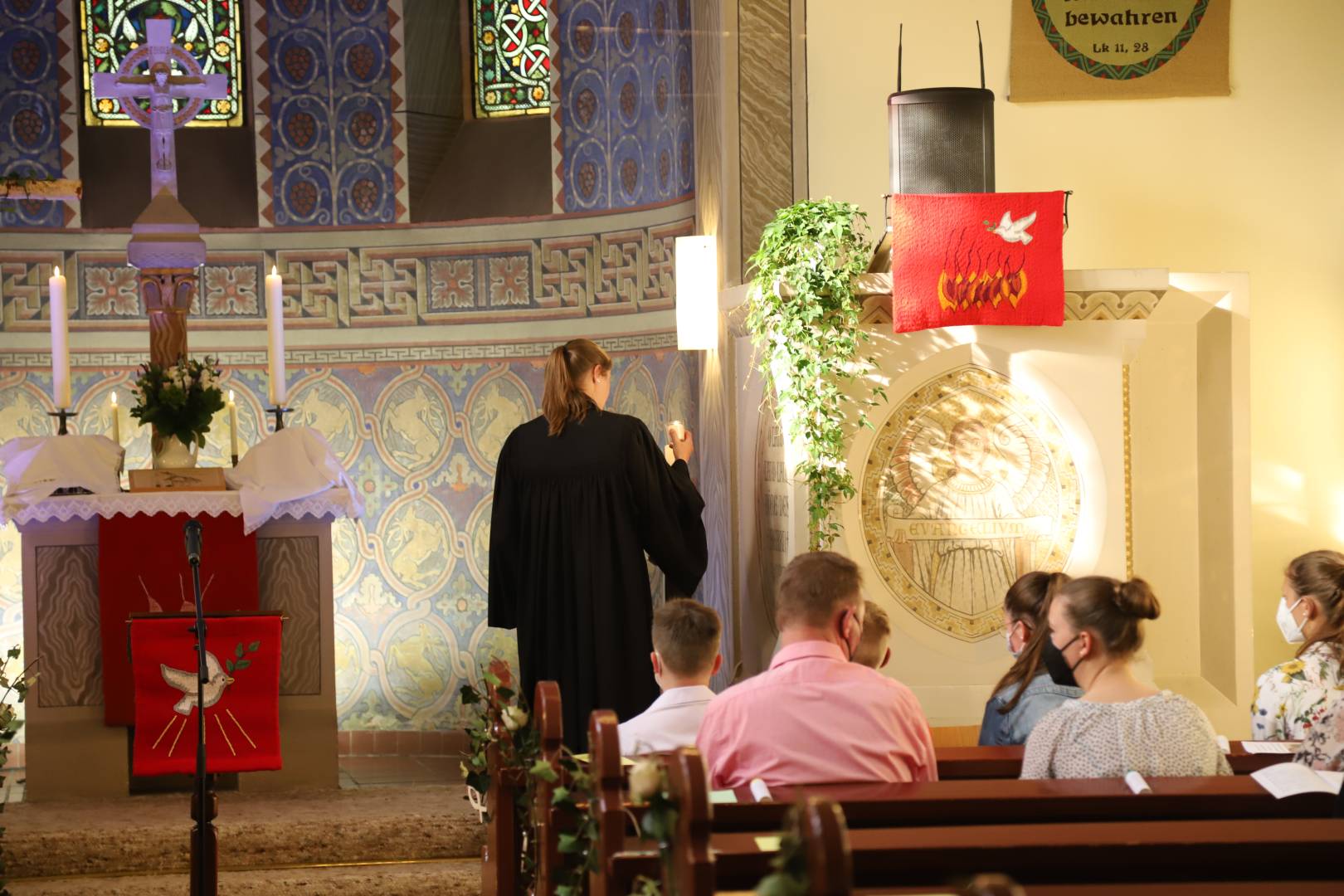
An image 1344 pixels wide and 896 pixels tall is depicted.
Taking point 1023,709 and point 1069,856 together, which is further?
point 1023,709

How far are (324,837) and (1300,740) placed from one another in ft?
10.7

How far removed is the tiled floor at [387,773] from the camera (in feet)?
20.6

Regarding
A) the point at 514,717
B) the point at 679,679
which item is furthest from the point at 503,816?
the point at 679,679

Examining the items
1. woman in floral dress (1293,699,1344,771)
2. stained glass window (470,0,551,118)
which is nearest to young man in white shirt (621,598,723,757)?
woman in floral dress (1293,699,1344,771)

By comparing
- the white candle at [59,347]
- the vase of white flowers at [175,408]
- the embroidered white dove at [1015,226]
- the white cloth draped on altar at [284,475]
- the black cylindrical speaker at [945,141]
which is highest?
the black cylindrical speaker at [945,141]

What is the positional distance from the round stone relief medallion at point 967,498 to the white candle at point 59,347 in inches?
123

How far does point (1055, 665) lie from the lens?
151 inches

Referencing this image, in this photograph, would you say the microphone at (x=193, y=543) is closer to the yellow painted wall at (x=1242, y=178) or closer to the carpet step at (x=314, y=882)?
the carpet step at (x=314, y=882)

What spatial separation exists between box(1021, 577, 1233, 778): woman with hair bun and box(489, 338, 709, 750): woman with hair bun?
88.0 inches

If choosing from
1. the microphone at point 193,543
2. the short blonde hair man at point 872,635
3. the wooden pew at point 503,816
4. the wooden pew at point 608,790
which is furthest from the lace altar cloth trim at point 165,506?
the wooden pew at point 608,790

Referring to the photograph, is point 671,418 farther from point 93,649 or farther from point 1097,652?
point 1097,652

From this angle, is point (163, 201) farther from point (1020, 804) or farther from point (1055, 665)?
point (1020, 804)

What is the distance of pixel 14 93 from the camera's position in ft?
25.9

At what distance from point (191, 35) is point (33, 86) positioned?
843 mm
